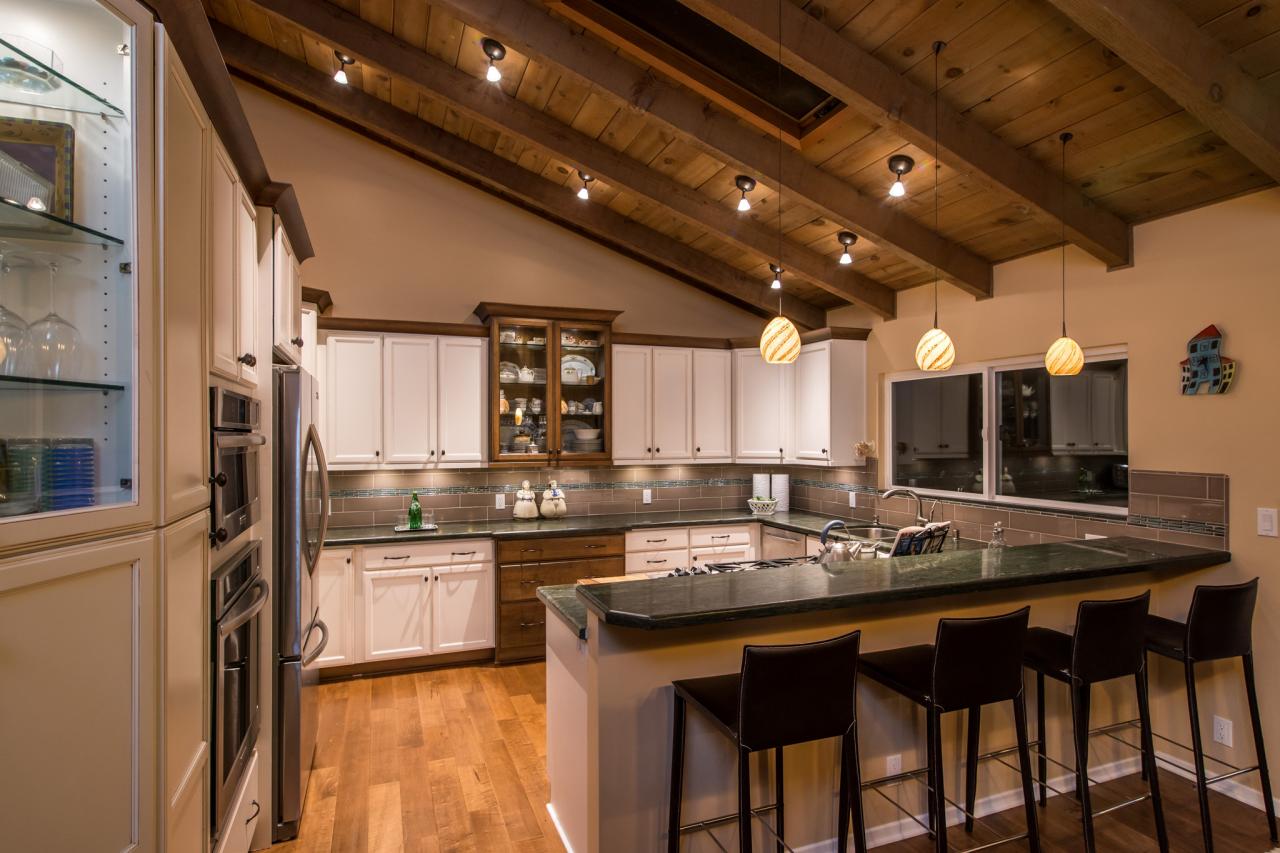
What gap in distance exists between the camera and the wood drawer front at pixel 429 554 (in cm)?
416

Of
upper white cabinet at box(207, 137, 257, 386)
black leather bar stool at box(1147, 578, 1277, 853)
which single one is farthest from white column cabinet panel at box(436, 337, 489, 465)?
black leather bar stool at box(1147, 578, 1277, 853)

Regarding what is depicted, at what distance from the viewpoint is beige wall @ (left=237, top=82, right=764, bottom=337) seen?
4551mm

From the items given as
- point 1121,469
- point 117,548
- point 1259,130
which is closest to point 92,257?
point 117,548

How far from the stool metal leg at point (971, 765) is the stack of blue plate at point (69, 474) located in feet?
8.85

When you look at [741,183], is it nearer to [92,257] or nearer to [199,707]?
[92,257]

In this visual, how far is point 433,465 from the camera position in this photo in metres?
4.53

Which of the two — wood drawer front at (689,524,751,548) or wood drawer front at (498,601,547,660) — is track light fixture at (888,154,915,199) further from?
wood drawer front at (498,601,547,660)

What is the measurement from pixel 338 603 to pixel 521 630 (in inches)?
45.3

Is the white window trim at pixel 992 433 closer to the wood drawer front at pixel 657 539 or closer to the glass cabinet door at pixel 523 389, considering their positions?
the wood drawer front at pixel 657 539

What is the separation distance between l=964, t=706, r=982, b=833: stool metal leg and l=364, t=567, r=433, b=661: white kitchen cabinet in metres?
3.14

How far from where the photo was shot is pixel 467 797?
2832 mm

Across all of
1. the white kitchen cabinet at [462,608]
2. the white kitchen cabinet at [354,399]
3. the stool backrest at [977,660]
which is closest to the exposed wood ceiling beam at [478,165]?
the white kitchen cabinet at [354,399]

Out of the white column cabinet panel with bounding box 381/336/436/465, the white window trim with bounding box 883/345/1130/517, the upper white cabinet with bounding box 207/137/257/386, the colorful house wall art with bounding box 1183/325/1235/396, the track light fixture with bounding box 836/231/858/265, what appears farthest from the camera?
the white column cabinet panel with bounding box 381/336/436/465

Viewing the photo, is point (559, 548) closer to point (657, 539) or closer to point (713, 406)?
point (657, 539)
